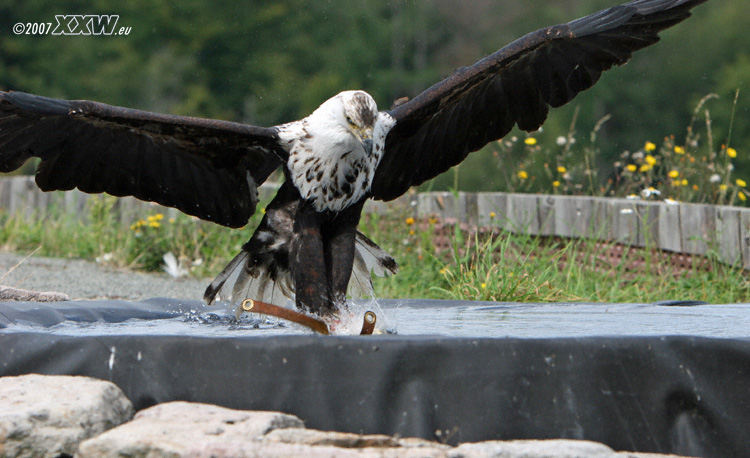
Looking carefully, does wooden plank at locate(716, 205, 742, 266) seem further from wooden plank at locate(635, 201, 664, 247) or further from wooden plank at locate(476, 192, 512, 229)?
wooden plank at locate(476, 192, 512, 229)

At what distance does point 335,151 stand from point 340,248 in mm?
430

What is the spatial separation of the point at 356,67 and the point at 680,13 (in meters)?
26.3

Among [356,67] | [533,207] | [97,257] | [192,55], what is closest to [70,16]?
[192,55]

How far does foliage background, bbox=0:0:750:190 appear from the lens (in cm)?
2727

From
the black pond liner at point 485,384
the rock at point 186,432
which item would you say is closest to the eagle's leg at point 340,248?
the black pond liner at point 485,384

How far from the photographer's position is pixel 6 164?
3.57 meters

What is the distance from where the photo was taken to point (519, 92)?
4359 mm

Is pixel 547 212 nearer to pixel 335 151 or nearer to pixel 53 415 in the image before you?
pixel 335 151

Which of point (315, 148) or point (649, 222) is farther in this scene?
point (649, 222)

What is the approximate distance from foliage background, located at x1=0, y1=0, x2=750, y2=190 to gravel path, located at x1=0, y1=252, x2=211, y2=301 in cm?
1819

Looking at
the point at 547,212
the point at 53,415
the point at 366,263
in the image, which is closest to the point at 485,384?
the point at 53,415

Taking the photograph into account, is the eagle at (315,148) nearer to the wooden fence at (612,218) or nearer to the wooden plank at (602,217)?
the wooden fence at (612,218)

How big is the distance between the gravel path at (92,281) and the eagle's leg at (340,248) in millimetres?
2749

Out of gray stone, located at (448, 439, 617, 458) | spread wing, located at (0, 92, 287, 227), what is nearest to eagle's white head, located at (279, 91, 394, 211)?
spread wing, located at (0, 92, 287, 227)
